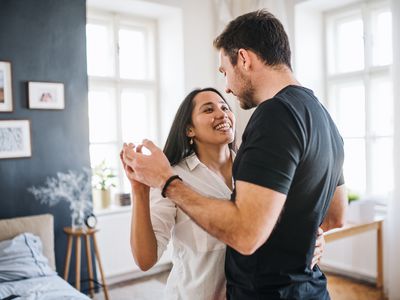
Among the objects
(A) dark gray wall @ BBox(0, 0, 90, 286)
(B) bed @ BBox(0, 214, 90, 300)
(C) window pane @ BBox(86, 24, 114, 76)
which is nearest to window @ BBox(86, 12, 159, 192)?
(C) window pane @ BBox(86, 24, 114, 76)

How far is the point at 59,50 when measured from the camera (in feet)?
12.5

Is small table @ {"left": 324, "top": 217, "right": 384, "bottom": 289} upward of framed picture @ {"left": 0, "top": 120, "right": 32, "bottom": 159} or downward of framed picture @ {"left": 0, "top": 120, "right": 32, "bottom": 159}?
downward

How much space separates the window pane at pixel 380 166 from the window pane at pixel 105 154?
278cm

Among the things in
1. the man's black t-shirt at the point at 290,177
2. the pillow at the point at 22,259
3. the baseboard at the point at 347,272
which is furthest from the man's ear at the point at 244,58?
the baseboard at the point at 347,272

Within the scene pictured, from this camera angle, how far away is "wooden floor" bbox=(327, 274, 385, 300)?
3666mm

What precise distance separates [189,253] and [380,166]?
133 inches

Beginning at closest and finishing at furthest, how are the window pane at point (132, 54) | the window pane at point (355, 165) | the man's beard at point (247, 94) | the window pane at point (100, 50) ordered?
the man's beard at point (247, 94)
the window pane at point (355, 165)
the window pane at point (100, 50)
the window pane at point (132, 54)

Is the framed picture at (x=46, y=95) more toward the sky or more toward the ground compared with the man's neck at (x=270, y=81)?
more toward the sky

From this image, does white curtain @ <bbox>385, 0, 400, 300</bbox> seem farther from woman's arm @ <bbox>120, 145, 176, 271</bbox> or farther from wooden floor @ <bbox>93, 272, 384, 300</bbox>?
woman's arm @ <bbox>120, 145, 176, 271</bbox>

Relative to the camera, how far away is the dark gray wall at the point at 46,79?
356 cm

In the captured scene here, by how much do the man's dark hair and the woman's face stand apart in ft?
1.37

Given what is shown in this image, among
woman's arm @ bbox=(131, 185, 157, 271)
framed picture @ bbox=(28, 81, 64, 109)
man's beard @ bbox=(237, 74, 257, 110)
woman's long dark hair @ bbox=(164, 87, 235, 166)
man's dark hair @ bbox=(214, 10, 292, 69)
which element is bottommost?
woman's arm @ bbox=(131, 185, 157, 271)

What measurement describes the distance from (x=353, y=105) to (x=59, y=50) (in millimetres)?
3032

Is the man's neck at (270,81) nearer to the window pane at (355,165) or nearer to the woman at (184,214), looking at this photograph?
the woman at (184,214)
